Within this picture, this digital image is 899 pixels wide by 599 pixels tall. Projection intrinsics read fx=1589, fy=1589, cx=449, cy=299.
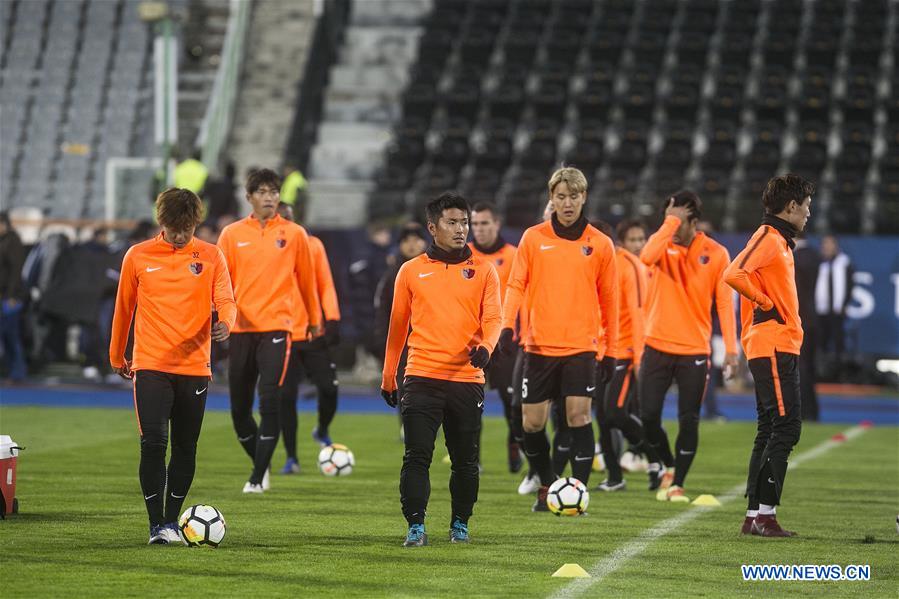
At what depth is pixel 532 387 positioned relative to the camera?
33.0 ft

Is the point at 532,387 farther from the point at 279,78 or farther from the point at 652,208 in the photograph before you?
the point at 279,78

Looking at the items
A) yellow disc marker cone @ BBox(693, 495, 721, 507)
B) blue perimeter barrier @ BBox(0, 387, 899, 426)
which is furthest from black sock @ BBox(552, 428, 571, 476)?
blue perimeter barrier @ BBox(0, 387, 899, 426)

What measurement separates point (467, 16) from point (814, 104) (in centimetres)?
775

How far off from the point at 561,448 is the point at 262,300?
2.36 meters

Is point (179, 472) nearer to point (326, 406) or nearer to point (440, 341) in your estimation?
point (440, 341)

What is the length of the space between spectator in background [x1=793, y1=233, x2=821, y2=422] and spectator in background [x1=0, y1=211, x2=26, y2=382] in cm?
1095

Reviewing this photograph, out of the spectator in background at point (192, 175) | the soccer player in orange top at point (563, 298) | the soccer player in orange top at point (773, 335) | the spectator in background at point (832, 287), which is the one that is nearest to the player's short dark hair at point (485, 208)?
the soccer player in orange top at point (563, 298)

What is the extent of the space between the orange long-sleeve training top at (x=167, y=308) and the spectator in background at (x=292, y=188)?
636 inches

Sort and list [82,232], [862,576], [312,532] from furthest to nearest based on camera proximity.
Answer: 1. [82,232]
2. [312,532]
3. [862,576]

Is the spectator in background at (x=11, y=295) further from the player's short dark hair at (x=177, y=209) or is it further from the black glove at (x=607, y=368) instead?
the player's short dark hair at (x=177, y=209)

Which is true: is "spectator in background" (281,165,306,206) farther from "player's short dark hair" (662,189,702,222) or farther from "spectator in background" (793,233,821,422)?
"player's short dark hair" (662,189,702,222)

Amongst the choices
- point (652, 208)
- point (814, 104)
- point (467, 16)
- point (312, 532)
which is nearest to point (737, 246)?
point (652, 208)

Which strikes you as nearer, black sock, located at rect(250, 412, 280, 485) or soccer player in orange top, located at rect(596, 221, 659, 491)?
black sock, located at rect(250, 412, 280, 485)

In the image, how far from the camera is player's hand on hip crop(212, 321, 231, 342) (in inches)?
332
